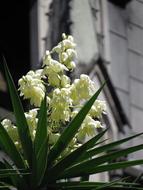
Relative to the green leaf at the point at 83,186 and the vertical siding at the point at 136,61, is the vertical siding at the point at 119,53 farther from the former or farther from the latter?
the green leaf at the point at 83,186

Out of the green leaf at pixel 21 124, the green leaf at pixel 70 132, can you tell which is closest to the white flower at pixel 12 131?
the green leaf at pixel 21 124

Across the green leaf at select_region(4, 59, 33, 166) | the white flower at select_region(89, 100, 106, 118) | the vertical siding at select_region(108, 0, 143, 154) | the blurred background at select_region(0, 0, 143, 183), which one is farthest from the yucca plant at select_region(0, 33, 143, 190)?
the vertical siding at select_region(108, 0, 143, 154)

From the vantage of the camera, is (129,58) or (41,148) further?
(129,58)

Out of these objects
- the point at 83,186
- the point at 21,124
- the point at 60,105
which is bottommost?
the point at 83,186

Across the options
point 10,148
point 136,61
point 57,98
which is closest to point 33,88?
point 57,98

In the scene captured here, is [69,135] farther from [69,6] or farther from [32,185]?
[69,6]

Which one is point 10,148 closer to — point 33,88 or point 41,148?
point 41,148

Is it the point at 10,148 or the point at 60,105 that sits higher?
the point at 60,105
